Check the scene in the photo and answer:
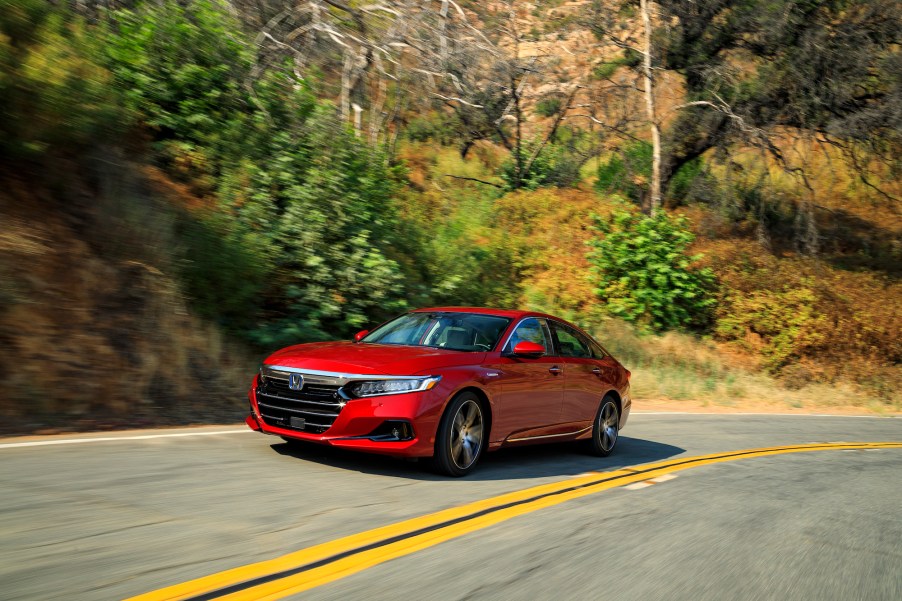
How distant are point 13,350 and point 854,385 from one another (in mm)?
20829

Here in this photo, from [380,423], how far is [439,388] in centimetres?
59

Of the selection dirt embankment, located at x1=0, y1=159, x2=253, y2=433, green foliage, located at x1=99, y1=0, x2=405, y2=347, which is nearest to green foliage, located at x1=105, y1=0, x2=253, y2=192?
green foliage, located at x1=99, y1=0, x2=405, y2=347

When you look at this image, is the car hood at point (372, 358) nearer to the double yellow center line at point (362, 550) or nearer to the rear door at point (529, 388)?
the rear door at point (529, 388)

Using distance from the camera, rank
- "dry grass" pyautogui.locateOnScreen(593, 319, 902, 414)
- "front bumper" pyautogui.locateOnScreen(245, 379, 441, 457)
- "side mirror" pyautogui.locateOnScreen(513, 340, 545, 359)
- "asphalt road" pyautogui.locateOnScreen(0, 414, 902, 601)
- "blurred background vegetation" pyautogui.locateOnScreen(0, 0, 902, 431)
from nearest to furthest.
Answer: "asphalt road" pyautogui.locateOnScreen(0, 414, 902, 601) → "front bumper" pyautogui.locateOnScreen(245, 379, 441, 457) → "side mirror" pyautogui.locateOnScreen(513, 340, 545, 359) → "blurred background vegetation" pyautogui.locateOnScreen(0, 0, 902, 431) → "dry grass" pyautogui.locateOnScreen(593, 319, 902, 414)

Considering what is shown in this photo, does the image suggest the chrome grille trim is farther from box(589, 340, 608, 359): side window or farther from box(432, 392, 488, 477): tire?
box(589, 340, 608, 359): side window

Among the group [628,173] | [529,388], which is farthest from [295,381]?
[628,173]

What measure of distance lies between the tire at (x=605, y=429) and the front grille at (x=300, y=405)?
3.78 m

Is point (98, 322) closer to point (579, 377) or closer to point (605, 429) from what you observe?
point (579, 377)

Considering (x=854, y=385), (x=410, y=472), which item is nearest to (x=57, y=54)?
(x=410, y=472)

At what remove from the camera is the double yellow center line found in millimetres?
4031

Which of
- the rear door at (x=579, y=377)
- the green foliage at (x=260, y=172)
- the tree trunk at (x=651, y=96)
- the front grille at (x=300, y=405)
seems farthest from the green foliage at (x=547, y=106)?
the front grille at (x=300, y=405)

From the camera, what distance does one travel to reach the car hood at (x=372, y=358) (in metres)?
6.96

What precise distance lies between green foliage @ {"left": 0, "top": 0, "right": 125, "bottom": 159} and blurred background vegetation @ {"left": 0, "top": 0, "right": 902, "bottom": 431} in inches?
1.5

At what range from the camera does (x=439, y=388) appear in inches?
276
